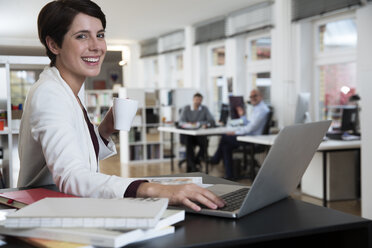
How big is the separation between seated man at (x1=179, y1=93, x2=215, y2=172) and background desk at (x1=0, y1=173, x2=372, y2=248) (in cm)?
589

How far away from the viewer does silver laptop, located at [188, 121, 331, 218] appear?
97cm

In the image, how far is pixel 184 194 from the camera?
106cm

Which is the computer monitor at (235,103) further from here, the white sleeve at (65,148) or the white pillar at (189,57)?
the white sleeve at (65,148)

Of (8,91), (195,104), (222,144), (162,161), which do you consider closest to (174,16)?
(195,104)

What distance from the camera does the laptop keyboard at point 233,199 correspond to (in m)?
1.04

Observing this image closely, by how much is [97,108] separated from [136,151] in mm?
2132

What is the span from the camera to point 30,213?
84 cm

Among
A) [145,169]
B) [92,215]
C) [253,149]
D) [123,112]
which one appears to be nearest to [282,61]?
[253,149]

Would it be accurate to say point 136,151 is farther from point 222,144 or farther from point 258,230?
point 258,230

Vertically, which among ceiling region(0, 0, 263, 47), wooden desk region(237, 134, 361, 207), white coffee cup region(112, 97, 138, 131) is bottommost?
wooden desk region(237, 134, 361, 207)

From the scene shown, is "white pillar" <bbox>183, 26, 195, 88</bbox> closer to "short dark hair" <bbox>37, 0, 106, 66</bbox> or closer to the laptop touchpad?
"short dark hair" <bbox>37, 0, 106, 66</bbox>

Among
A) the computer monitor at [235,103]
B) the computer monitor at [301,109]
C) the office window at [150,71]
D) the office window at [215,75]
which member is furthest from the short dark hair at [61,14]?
the office window at [150,71]

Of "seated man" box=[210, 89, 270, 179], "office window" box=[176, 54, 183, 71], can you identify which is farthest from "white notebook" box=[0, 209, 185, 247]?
"office window" box=[176, 54, 183, 71]

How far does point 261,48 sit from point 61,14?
22.5 ft
